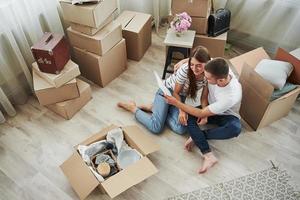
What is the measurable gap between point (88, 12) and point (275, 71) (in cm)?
124

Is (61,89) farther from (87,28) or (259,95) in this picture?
(259,95)

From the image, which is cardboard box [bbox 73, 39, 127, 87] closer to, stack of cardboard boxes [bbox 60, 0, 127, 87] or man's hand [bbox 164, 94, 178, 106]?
stack of cardboard boxes [bbox 60, 0, 127, 87]

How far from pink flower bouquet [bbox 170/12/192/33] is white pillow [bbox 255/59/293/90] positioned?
62 cm

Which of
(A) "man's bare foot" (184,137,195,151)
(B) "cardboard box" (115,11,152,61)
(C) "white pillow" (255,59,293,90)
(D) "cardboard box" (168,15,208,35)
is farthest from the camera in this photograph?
(B) "cardboard box" (115,11,152,61)

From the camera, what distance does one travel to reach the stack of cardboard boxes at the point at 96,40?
6.29 feet

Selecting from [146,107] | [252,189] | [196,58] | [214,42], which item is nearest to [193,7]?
[214,42]

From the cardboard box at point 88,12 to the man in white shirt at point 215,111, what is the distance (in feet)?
2.34

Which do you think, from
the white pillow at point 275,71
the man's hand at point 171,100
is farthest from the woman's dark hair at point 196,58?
the white pillow at point 275,71

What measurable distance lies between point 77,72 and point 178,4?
937 mm

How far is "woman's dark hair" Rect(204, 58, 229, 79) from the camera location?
1495 mm

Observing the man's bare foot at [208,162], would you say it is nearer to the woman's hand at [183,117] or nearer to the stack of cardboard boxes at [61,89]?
the woman's hand at [183,117]

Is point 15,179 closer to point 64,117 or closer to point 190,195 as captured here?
point 64,117

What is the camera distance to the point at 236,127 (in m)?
1.74

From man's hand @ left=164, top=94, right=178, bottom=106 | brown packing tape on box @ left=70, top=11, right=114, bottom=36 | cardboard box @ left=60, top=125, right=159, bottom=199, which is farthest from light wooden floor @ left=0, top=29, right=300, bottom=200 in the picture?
brown packing tape on box @ left=70, top=11, right=114, bottom=36
